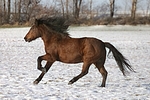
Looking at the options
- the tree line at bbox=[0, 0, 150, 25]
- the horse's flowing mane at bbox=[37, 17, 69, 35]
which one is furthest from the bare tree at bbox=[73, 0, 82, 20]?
the horse's flowing mane at bbox=[37, 17, 69, 35]

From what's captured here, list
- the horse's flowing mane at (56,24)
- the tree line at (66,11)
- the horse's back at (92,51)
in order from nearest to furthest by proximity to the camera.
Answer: the horse's back at (92,51) → the horse's flowing mane at (56,24) → the tree line at (66,11)

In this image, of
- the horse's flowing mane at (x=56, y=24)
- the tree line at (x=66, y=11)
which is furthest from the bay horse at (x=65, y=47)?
the tree line at (x=66, y=11)

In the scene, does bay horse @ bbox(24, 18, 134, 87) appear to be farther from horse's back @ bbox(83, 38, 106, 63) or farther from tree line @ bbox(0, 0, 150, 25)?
tree line @ bbox(0, 0, 150, 25)

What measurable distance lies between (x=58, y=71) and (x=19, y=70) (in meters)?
1.25

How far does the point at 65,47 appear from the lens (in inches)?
300

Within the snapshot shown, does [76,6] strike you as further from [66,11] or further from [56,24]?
[56,24]

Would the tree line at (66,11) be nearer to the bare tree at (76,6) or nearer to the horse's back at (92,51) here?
the bare tree at (76,6)

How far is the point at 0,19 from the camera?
59.7 metres

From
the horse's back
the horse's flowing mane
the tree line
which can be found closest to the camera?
the horse's back

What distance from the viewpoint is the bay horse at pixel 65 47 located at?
24.5ft

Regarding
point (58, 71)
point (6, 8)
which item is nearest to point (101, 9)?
point (6, 8)

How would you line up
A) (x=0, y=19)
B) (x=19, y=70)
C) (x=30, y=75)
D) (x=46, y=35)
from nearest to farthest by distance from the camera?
1. (x=46, y=35)
2. (x=30, y=75)
3. (x=19, y=70)
4. (x=0, y=19)

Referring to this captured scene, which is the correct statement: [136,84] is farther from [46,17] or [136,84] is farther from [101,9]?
[101,9]

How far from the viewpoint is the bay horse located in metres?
7.46
